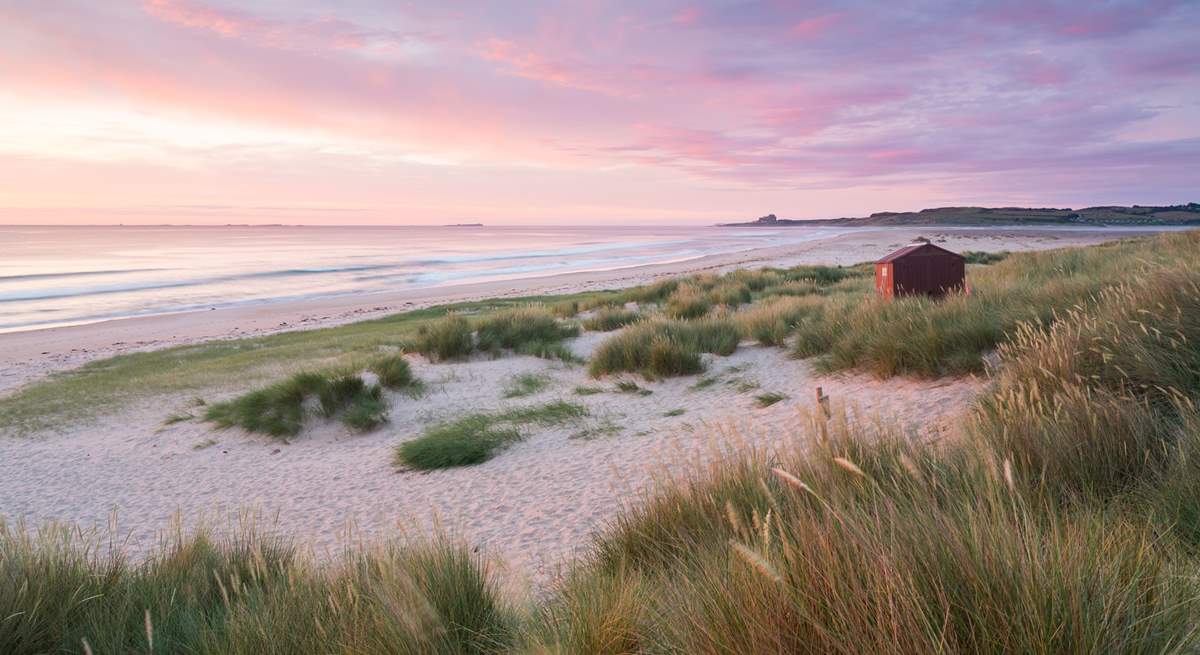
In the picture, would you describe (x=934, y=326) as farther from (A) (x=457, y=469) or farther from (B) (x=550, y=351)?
(B) (x=550, y=351)

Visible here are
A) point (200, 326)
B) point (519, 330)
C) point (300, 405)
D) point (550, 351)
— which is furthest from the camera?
point (200, 326)

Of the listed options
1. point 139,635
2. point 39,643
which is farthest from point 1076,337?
point 39,643

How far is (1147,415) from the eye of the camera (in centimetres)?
389

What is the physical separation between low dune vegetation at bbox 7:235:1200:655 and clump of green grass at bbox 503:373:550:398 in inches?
261

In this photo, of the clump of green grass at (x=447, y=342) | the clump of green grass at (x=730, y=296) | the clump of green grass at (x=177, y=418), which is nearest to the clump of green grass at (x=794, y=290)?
the clump of green grass at (x=730, y=296)

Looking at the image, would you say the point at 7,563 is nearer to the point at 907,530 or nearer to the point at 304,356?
the point at 907,530

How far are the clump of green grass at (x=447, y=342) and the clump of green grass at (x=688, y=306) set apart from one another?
447cm

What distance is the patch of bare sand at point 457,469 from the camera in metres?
5.79

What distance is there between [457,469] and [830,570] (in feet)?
19.4

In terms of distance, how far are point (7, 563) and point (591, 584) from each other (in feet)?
9.04

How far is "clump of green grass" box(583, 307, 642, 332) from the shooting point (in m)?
16.2

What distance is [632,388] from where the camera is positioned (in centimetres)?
1005

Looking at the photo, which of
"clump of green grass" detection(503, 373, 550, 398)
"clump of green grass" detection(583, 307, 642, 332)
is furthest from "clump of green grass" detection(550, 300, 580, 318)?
"clump of green grass" detection(503, 373, 550, 398)

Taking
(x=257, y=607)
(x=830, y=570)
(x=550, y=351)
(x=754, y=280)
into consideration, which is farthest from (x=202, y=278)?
(x=830, y=570)
